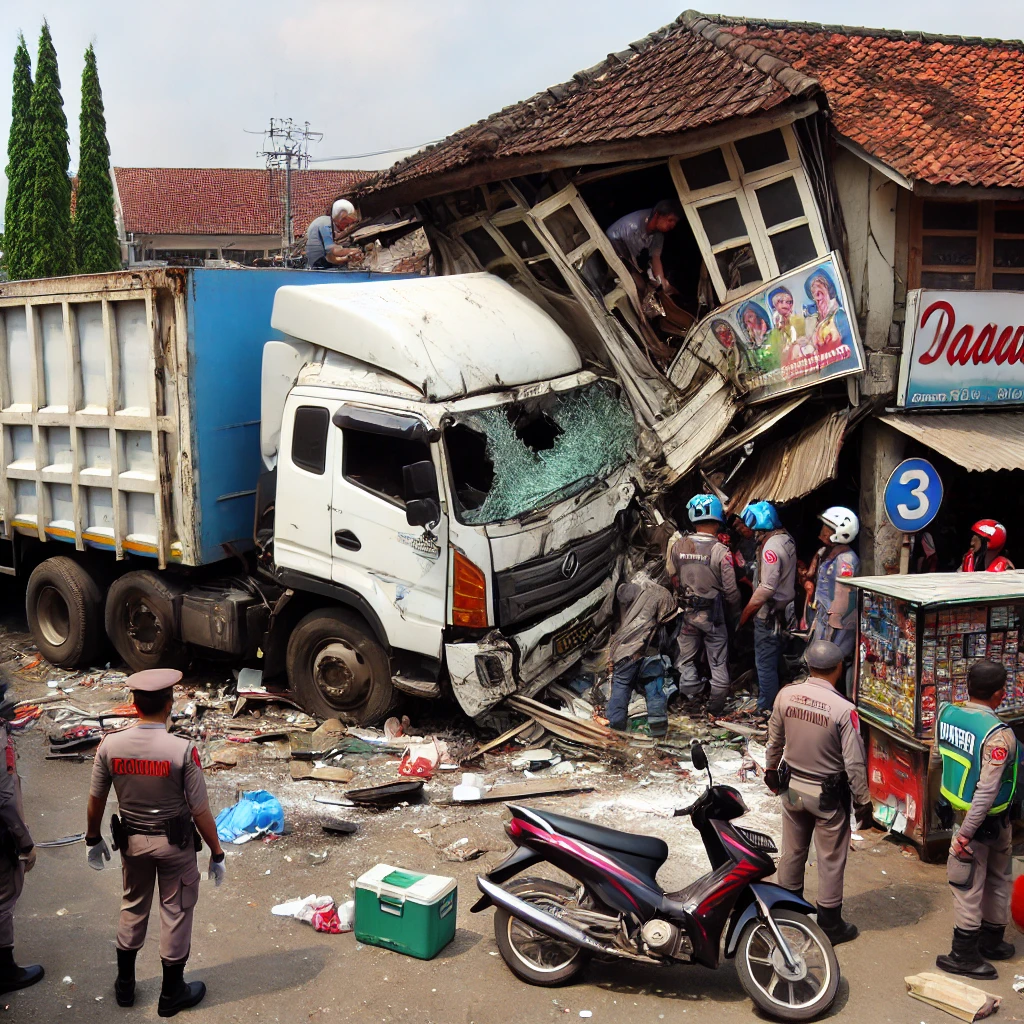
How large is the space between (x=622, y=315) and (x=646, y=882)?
256 inches

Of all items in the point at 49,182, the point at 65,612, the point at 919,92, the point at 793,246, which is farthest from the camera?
the point at 49,182

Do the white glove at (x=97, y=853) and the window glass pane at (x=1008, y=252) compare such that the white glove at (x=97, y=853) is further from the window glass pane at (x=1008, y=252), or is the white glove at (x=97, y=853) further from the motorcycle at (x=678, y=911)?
the window glass pane at (x=1008, y=252)

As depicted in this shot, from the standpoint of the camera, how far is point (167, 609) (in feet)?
Result: 28.3

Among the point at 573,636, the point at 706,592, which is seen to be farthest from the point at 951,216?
the point at 573,636

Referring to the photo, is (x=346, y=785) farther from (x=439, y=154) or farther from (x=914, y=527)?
(x=439, y=154)

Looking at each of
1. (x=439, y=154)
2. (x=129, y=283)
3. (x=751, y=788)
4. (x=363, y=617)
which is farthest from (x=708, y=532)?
(x=439, y=154)

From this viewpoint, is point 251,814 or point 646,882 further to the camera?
point 251,814

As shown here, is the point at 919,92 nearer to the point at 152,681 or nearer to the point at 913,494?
the point at 913,494

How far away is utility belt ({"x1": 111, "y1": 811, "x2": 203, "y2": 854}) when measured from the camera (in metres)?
4.39

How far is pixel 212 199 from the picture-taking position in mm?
48094

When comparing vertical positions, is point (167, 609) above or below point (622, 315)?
below

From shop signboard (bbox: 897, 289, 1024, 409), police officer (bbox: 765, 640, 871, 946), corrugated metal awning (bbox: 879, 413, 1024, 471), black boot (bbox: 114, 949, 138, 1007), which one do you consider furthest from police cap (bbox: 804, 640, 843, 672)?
shop signboard (bbox: 897, 289, 1024, 409)

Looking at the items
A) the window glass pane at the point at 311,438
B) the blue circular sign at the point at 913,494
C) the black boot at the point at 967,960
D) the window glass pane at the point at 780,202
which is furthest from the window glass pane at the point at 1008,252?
the black boot at the point at 967,960

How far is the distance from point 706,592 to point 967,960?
3601mm
